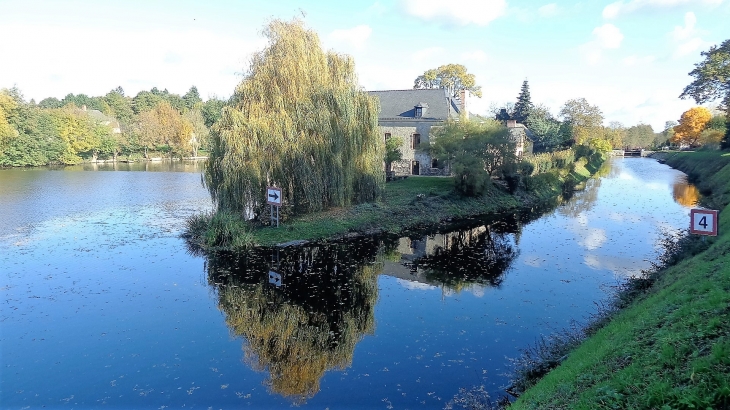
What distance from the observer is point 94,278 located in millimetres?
13547

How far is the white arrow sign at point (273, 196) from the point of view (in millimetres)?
18120

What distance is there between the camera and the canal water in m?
8.01

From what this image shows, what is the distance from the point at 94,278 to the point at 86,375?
6.20 metres

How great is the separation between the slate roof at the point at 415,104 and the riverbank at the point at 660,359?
28.4m

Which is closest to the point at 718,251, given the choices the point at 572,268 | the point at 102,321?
the point at 572,268

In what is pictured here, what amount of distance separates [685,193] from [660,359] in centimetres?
3417

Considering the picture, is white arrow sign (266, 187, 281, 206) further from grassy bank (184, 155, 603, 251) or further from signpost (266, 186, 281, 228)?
grassy bank (184, 155, 603, 251)

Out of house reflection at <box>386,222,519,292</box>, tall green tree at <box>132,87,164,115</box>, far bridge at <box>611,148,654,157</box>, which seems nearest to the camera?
house reflection at <box>386,222,519,292</box>

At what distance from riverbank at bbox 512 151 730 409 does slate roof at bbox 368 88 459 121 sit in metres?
28.4

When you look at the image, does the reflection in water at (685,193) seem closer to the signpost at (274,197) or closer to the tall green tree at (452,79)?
the signpost at (274,197)

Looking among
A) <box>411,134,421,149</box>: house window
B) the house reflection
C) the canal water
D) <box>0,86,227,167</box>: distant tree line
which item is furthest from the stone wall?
<box>0,86,227,167</box>: distant tree line

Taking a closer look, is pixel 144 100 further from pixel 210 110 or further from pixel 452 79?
pixel 452 79

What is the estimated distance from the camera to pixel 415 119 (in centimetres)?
3656

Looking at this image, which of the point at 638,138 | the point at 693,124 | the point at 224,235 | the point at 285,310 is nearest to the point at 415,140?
the point at 224,235
